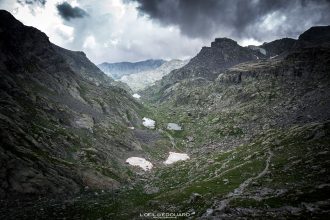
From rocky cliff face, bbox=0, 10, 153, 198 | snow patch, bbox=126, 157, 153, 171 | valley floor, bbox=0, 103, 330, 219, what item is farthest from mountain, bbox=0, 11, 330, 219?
snow patch, bbox=126, 157, 153, 171

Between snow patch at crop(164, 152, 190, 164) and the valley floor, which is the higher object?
snow patch at crop(164, 152, 190, 164)

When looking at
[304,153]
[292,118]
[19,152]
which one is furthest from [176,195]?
[292,118]

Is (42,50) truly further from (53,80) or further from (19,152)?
(19,152)

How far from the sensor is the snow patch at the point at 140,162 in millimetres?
111312

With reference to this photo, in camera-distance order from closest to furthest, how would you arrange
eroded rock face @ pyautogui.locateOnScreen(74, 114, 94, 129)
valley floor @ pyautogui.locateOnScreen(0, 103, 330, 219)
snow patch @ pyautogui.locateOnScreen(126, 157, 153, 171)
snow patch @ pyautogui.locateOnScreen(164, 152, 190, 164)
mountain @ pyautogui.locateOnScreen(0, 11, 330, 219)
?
1. valley floor @ pyautogui.locateOnScreen(0, 103, 330, 219)
2. mountain @ pyautogui.locateOnScreen(0, 11, 330, 219)
3. snow patch @ pyautogui.locateOnScreen(126, 157, 153, 171)
4. eroded rock face @ pyautogui.locateOnScreen(74, 114, 94, 129)
5. snow patch @ pyautogui.locateOnScreen(164, 152, 190, 164)

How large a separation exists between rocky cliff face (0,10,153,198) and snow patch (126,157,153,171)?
3.76 m

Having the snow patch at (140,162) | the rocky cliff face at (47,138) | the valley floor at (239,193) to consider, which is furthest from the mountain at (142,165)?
the snow patch at (140,162)

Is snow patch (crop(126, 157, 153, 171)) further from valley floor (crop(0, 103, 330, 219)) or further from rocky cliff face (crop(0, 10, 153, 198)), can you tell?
valley floor (crop(0, 103, 330, 219))

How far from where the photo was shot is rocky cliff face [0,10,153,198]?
63.6 metres

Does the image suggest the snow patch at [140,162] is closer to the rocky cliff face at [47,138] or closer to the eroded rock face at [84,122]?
the rocky cliff face at [47,138]

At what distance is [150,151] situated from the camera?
135750 millimetres

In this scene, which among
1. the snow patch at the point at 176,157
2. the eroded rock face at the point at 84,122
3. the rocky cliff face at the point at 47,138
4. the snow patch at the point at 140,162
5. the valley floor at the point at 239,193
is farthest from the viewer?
the snow patch at the point at 176,157

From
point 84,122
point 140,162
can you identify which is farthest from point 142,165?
point 84,122

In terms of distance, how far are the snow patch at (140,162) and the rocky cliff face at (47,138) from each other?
3.76m
